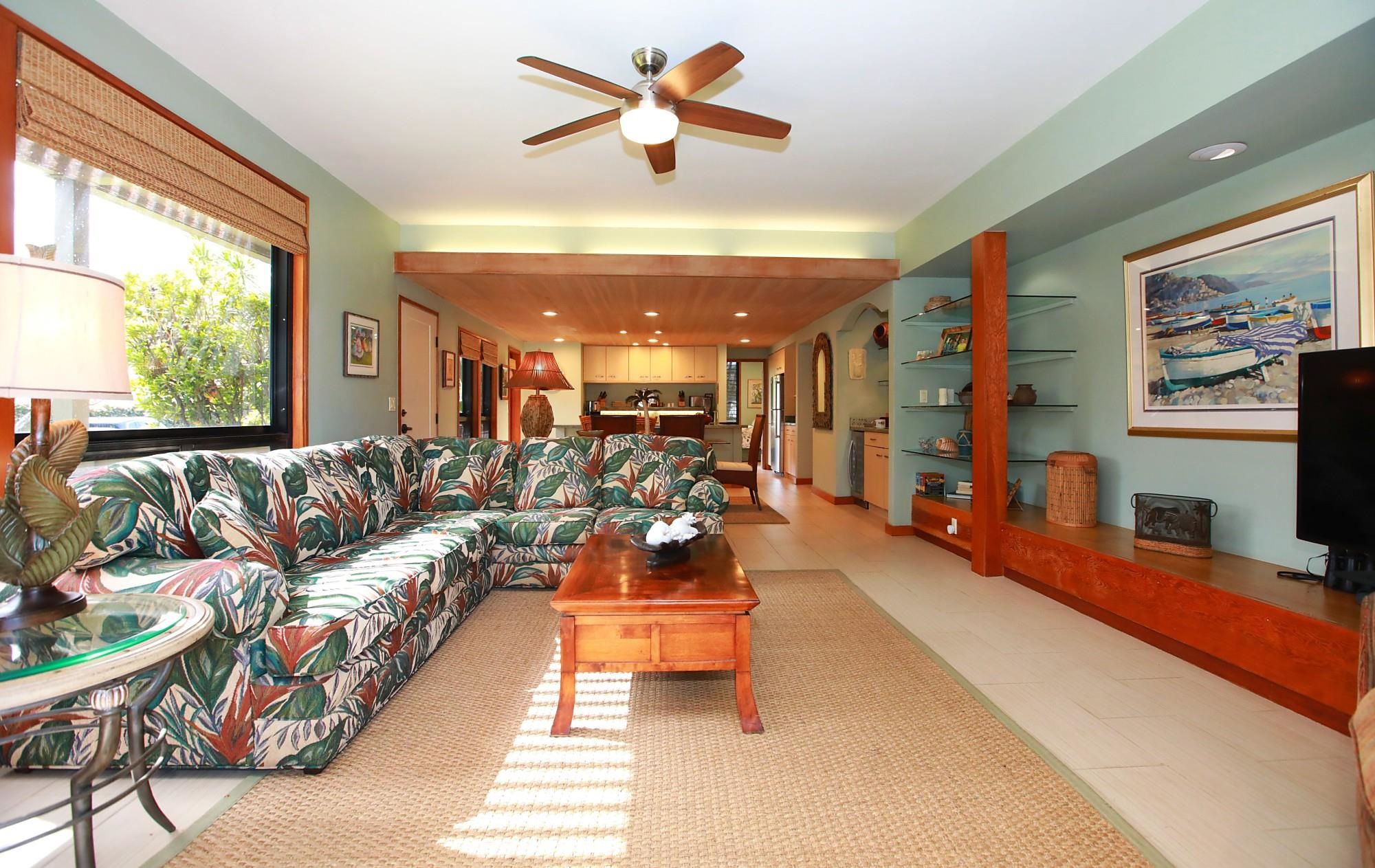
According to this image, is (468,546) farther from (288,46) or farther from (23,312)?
(288,46)

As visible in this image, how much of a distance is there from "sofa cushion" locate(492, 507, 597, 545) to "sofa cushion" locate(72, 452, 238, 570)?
5.10 feet

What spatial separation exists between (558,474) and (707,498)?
3.29 ft

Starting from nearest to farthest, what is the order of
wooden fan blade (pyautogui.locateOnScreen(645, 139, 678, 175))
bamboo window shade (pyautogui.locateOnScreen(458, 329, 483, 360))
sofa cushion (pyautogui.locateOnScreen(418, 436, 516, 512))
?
wooden fan blade (pyautogui.locateOnScreen(645, 139, 678, 175))
sofa cushion (pyautogui.locateOnScreen(418, 436, 516, 512))
bamboo window shade (pyautogui.locateOnScreen(458, 329, 483, 360))

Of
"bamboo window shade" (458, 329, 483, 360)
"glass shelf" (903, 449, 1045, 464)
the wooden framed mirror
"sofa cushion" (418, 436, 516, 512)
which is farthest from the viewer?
the wooden framed mirror

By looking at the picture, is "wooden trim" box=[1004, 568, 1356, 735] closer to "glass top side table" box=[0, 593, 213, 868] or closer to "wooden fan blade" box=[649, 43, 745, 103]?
"wooden fan blade" box=[649, 43, 745, 103]

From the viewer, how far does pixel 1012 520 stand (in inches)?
149

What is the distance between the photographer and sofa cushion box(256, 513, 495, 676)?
65.9 inches

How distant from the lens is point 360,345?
4078 mm

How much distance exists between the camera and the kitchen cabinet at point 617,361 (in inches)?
392

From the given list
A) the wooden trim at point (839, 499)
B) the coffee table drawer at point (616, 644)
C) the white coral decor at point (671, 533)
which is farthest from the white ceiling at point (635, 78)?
the wooden trim at point (839, 499)

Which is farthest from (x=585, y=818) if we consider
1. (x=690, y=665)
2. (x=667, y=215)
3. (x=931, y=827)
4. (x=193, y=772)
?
(x=667, y=215)

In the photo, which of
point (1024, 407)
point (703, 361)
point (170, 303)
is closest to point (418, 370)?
point (170, 303)

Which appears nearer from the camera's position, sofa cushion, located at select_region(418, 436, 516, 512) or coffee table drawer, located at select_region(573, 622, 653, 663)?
coffee table drawer, located at select_region(573, 622, 653, 663)

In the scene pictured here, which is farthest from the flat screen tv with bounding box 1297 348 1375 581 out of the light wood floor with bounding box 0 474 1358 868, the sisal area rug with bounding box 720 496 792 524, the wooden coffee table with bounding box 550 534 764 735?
the sisal area rug with bounding box 720 496 792 524
